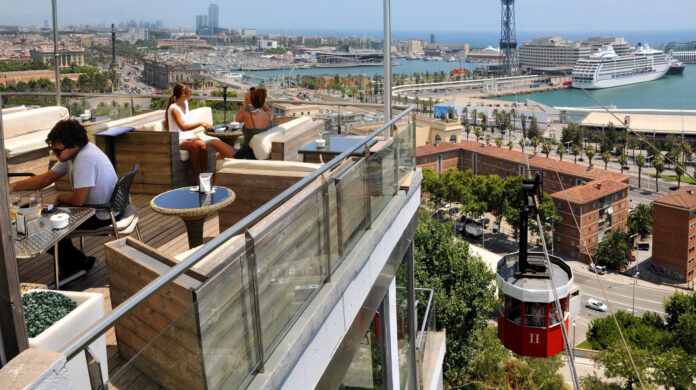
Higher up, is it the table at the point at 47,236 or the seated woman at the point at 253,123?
the seated woman at the point at 253,123

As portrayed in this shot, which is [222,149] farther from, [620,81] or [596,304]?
[620,81]

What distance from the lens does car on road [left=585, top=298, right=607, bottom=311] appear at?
111 feet

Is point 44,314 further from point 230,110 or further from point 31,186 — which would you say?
point 230,110

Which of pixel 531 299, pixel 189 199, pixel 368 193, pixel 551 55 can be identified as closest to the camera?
pixel 368 193

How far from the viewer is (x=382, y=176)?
11.3 ft

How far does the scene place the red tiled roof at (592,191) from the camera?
44812mm

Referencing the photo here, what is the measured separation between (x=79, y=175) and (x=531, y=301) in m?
7.99

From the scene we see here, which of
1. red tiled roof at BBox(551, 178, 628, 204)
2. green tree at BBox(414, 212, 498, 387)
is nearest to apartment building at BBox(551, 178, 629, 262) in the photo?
red tiled roof at BBox(551, 178, 628, 204)

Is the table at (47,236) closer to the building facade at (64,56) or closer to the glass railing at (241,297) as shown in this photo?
the glass railing at (241,297)

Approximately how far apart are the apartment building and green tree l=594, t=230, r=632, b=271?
4.77ft

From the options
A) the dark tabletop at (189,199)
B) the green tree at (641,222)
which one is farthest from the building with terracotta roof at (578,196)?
the dark tabletop at (189,199)

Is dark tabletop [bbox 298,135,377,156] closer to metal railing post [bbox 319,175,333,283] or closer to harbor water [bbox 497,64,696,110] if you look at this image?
metal railing post [bbox 319,175,333,283]

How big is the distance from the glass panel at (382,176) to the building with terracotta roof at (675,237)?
4267cm

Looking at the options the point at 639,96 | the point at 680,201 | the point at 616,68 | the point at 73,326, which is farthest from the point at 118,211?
the point at 616,68
